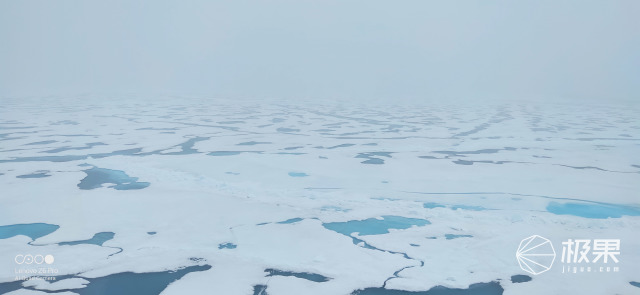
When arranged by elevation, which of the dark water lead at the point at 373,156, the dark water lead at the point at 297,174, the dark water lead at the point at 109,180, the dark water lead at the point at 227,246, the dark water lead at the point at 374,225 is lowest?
the dark water lead at the point at 373,156

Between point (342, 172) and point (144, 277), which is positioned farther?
point (342, 172)

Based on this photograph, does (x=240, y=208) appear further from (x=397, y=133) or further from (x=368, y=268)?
(x=397, y=133)

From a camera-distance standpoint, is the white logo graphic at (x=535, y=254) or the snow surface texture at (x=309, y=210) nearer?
the snow surface texture at (x=309, y=210)

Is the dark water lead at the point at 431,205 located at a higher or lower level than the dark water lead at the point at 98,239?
lower

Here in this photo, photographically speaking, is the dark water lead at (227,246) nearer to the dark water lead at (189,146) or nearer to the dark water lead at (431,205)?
the dark water lead at (431,205)

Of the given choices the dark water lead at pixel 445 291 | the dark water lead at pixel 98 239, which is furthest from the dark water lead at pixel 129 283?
the dark water lead at pixel 445 291

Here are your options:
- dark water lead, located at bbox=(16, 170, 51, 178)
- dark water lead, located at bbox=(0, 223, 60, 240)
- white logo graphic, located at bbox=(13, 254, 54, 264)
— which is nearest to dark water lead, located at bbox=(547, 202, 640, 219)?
white logo graphic, located at bbox=(13, 254, 54, 264)

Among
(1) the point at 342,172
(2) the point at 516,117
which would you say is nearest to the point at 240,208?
(1) the point at 342,172
